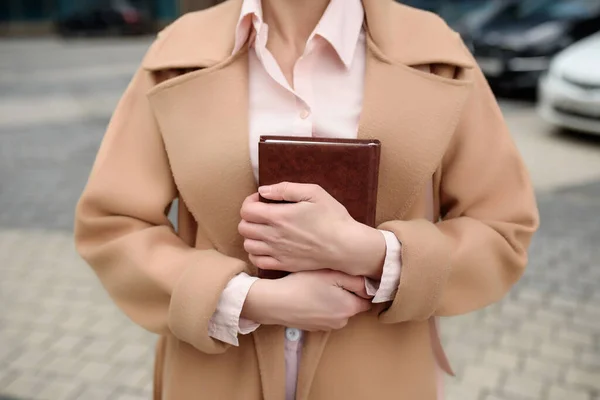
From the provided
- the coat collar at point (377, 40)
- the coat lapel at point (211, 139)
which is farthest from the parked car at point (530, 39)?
the coat lapel at point (211, 139)

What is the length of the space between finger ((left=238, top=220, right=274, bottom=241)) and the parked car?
8.61 metres

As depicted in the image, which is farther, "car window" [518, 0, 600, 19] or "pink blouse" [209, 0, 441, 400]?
"car window" [518, 0, 600, 19]

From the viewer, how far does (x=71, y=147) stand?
7.37 m

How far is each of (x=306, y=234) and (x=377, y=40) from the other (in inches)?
16.3

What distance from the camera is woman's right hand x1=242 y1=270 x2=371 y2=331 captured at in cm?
112

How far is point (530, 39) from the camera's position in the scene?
29.2ft

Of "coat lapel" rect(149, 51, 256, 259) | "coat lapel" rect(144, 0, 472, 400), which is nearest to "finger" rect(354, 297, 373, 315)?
"coat lapel" rect(144, 0, 472, 400)

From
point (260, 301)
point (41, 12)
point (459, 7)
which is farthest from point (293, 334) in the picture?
point (41, 12)

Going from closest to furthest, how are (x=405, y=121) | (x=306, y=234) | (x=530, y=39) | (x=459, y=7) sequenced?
(x=306, y=234), (x=405, y=121), (x=530, y=39), (x=459, y=7)

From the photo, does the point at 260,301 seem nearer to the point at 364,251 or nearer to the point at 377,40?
the point at 364,251

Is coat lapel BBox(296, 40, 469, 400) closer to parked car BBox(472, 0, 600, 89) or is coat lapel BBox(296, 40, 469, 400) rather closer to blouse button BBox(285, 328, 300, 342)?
blouse button BBox(285, 328, 300, 342)

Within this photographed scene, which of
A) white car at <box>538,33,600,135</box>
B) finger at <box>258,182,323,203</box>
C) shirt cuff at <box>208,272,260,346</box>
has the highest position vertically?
finger at <box>258,182,323,203</box>

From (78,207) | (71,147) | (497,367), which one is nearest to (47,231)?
(71,147)

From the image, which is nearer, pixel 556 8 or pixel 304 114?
pixel 304 114
